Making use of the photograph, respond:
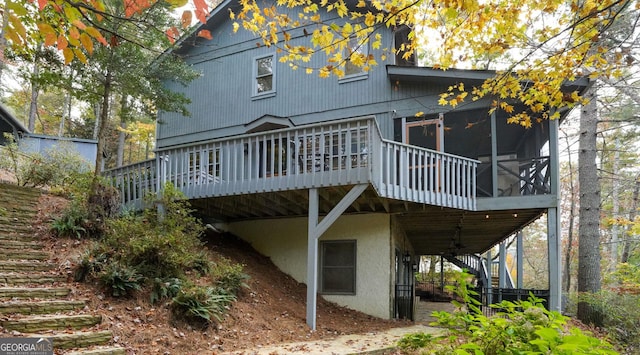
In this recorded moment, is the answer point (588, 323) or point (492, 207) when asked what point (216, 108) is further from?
point (588, 323)

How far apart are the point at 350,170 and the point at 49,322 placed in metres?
4.69

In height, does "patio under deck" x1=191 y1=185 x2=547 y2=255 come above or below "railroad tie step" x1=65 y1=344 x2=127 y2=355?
above

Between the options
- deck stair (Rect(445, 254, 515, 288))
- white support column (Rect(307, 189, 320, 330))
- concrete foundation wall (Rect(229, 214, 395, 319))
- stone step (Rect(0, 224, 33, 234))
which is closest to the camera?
white support column (Rect(307, 189, 320, 330))

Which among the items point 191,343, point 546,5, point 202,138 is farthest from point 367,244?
point 202,138

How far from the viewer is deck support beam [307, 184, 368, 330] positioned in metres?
7.43

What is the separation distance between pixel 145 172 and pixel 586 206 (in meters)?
11.5

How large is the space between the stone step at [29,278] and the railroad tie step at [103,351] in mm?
1910

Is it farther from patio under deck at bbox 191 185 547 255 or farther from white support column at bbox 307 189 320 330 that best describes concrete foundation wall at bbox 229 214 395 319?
white support column at bbox 307 189 320 330

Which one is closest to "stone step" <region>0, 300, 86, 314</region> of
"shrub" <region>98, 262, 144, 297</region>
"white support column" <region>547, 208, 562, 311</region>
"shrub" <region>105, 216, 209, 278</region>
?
"shrub" <region>98, 262, 144, 297</region>

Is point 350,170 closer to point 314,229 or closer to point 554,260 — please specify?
point 314,229

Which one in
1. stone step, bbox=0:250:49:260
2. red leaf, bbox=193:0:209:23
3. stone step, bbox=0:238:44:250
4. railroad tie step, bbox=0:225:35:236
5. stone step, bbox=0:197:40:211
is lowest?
stone step, bbox=0:250:49:260

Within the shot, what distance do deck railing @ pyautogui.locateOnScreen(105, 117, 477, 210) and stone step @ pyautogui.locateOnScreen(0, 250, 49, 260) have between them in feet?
9.46

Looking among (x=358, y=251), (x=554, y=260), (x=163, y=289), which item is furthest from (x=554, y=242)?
(x=163, y=289)

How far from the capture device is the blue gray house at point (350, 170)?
8.17 metres
